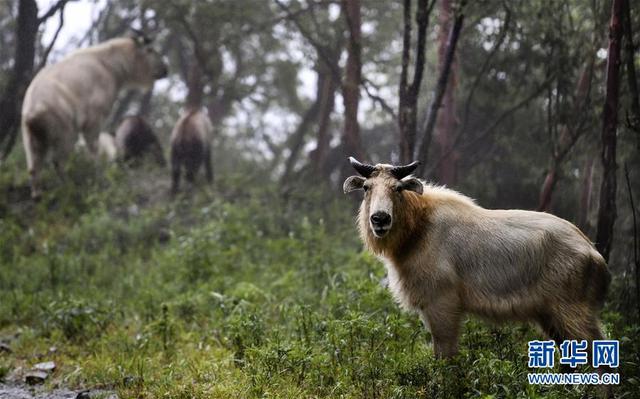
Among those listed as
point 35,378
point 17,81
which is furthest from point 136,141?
point 35,378

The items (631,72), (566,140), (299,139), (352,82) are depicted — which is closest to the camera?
(631,72)

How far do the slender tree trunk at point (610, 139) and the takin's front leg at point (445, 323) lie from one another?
6.75ft

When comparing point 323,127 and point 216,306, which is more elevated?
point 323,127

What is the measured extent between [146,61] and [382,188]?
8790mm

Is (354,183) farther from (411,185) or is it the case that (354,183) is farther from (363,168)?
(411,185)

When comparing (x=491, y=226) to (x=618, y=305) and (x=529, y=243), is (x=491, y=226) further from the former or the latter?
(x=618, y=305)

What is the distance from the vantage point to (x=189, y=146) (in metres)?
11.3

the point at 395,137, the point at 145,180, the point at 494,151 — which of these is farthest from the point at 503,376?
the point at 145,180

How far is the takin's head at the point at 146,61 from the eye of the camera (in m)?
11.8

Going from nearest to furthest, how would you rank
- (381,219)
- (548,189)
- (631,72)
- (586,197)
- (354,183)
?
(381,219) < (354,183) < (631,72) < (586,197) < (548,189)

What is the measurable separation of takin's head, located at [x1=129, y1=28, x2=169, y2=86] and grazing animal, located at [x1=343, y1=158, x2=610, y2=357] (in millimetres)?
8404

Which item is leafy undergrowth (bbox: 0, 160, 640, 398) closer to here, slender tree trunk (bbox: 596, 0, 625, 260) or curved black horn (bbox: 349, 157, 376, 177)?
slender tree trunk (bbox: 596, 0, 625, 260)

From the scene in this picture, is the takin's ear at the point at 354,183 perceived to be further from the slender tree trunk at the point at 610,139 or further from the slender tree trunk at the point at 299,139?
the slender tree trunk at the point at 299,139

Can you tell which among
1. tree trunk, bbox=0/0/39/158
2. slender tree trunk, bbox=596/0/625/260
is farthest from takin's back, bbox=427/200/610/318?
tree trunk, bbox=0/0/39/158
